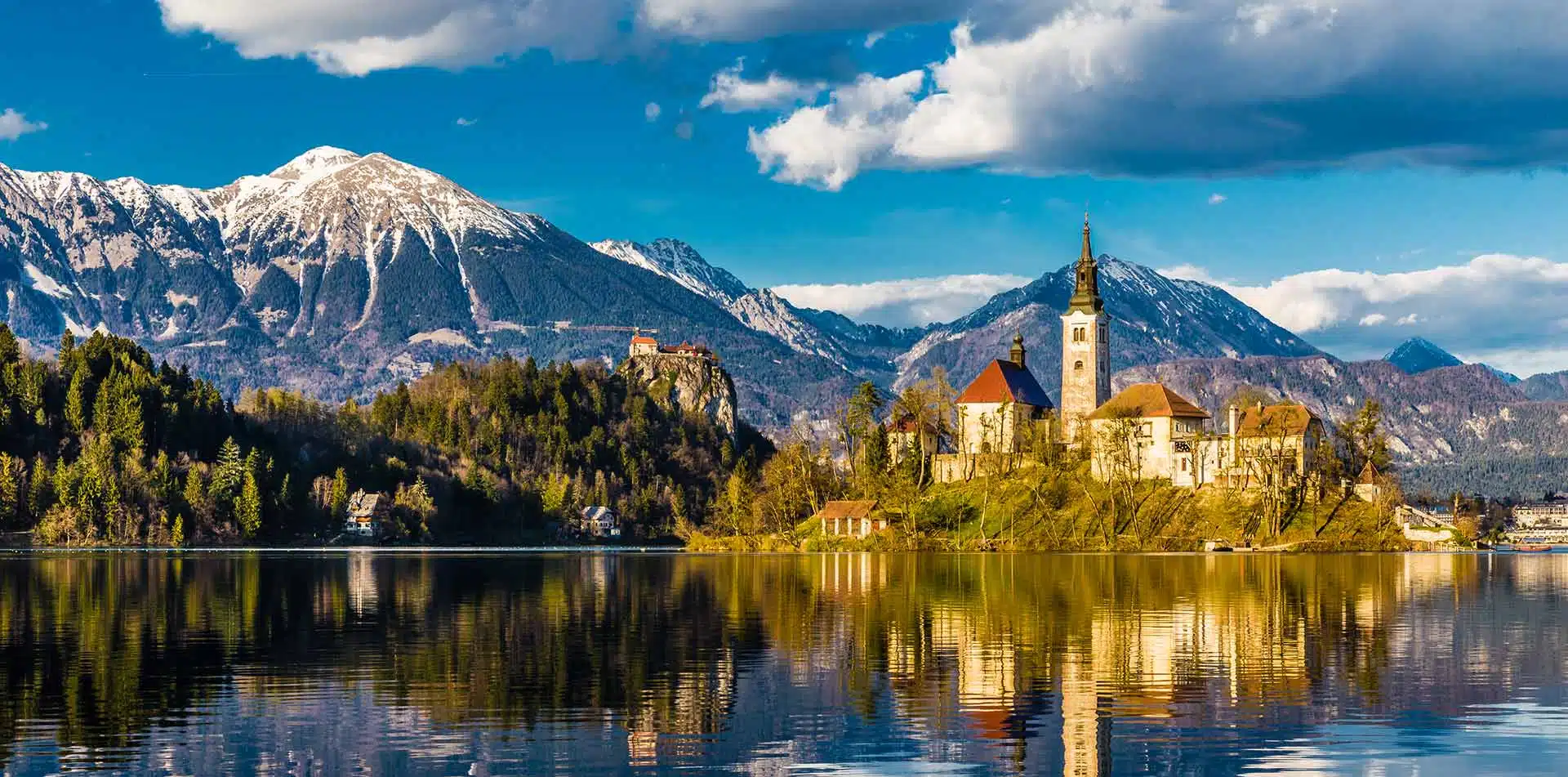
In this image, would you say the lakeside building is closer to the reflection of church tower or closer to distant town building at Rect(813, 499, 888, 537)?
distant town building at Rect(813, 499, 888, 537)

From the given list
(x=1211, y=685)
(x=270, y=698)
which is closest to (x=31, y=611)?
(x=270, y=698)

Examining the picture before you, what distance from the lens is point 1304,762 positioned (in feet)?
129

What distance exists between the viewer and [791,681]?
54281 millimetres

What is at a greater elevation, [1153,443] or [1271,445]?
[1153,443]

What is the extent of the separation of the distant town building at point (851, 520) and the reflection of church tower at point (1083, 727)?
132 m

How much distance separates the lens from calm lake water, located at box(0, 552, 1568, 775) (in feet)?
133

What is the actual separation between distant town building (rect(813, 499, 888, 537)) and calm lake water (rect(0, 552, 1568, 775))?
86.0 metres

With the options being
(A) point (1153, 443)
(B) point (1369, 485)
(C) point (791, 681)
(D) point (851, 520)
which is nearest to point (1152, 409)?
(A) point (1153, 443)

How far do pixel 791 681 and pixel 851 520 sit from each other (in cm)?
13609

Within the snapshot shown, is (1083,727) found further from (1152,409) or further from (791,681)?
(1152,409)

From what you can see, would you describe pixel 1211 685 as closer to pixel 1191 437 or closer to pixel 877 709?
pixel 877 709

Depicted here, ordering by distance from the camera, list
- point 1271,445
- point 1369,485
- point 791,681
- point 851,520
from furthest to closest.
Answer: point 851,520 < point 1369,485 < point 1271,445 < point 791,681

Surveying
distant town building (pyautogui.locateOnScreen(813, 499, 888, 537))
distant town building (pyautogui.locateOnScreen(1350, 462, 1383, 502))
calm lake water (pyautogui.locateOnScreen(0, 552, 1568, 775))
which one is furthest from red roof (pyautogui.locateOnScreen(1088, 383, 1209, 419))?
calm lake water (pyautogui.locateOnScreen(0, 552, 1568, 775))

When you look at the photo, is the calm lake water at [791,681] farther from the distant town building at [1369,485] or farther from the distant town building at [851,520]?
the distant town building at [851,520]
